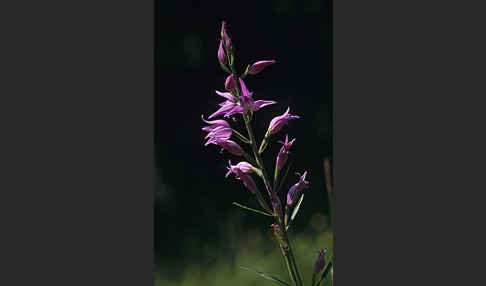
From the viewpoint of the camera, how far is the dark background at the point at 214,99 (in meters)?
3.14

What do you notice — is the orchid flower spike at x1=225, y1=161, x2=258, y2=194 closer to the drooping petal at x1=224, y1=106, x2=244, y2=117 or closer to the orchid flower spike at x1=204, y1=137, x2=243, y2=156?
the orchid flower spike at x1=204, y1=137, x2=243, y2=156

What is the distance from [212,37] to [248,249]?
1.21 meters

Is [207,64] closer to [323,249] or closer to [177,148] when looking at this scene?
[177,148]

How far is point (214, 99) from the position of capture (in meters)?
3.33

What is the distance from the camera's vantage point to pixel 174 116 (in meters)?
3.39

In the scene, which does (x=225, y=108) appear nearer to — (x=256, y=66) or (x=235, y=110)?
(x=235, y=110)

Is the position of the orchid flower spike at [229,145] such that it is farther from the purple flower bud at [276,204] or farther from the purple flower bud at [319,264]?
the purple flower bud at [319,264]

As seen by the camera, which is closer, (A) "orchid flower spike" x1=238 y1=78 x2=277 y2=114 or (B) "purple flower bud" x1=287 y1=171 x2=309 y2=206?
(A) "orchid flower spike" x1=238 y1=78 x2=277 y2=114

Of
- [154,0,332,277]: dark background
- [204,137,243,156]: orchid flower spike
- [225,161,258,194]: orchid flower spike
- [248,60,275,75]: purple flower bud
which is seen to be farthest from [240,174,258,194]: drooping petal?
[248,60,275,75]: purple flower bud

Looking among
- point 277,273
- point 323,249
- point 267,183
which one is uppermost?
point 267,183

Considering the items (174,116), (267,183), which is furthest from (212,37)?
(267,183)

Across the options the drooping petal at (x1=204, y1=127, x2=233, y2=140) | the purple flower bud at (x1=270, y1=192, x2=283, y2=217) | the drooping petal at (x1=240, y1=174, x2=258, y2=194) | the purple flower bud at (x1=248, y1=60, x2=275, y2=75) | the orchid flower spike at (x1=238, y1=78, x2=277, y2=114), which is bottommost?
the purple flower bud at (x1=270, y1=192, x2=283, y2=217)

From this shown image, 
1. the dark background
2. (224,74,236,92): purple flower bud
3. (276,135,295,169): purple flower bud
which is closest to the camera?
(224,74,236,92): purple flower bud

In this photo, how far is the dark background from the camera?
10.3 feet
